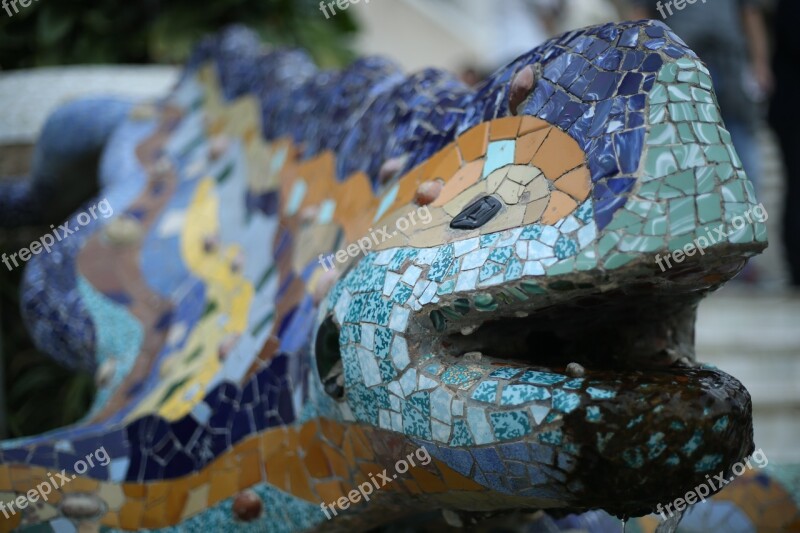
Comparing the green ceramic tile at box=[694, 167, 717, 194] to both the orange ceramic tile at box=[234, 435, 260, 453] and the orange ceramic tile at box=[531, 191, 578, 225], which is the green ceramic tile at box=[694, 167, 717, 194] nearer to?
the orange ceramic tile at box=[531, 191, 578, 225]

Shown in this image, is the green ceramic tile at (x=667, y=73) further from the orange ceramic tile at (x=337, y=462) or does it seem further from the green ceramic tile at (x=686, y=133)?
the orange ceramic tile at (x=337, y=462)

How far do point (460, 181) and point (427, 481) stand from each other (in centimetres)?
Result: 60

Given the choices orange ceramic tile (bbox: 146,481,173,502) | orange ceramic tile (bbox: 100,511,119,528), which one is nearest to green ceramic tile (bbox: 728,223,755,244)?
orange ceramic tile (bbox: 146,481,173,502)

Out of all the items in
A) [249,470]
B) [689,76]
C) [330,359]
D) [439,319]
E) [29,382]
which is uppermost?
[689,76]

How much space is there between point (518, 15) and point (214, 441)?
4.62 metres

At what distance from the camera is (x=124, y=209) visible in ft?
13.3

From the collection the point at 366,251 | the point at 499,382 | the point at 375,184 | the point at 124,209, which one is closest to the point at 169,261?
the point at 124,209

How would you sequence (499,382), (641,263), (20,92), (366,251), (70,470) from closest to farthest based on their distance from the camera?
1. (641,263)
2. (499,382)
3. (366,251)
4. (70,470)
5. (20,92)

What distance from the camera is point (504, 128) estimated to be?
2264 mm

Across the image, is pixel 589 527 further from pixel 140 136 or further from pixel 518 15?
pixel 518 15

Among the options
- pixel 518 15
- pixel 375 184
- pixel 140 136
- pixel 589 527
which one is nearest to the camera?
pixel 375 184

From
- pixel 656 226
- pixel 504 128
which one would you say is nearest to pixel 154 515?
pixel 504 128

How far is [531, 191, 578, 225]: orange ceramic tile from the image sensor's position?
2.00 metres

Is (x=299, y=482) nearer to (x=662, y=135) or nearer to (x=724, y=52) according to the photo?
(x=662, y=135)
